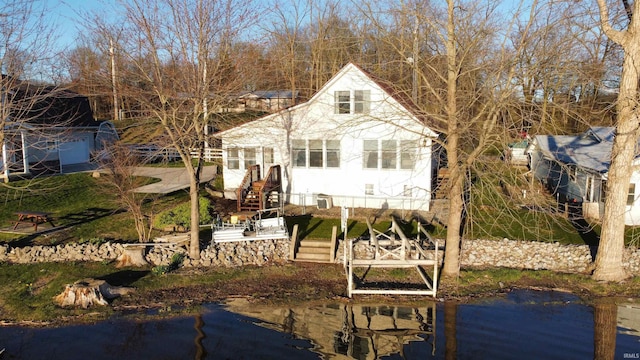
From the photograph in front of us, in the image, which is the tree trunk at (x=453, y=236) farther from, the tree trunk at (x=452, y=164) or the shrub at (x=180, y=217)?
the shrub at (x=180, y=217)

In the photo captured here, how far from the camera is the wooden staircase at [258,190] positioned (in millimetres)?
21141

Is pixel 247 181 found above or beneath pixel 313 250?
above

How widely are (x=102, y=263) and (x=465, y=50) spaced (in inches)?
518

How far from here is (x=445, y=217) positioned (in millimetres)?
20938

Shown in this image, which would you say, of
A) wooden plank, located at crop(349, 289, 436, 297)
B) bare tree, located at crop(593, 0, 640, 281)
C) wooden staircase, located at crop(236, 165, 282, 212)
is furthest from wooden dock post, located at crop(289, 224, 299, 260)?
bare tree, located at crop(593, 0, 640, 281)

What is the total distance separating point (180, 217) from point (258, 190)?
11.0 feet

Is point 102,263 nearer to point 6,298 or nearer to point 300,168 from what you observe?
point 6,298

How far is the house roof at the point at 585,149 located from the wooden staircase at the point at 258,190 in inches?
448

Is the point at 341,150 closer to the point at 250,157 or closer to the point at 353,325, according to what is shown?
the point at 250,157

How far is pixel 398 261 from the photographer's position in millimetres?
14617

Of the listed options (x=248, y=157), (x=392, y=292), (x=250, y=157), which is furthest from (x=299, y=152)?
(x=392, y=292)

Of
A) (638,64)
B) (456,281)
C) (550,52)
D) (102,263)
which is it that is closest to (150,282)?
(102,263)

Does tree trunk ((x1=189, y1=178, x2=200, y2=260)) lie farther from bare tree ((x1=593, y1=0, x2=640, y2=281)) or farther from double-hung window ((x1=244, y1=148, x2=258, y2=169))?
bare tree ((x1=593, y1=0, x2=640, y2=281))

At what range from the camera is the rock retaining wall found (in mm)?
16688
